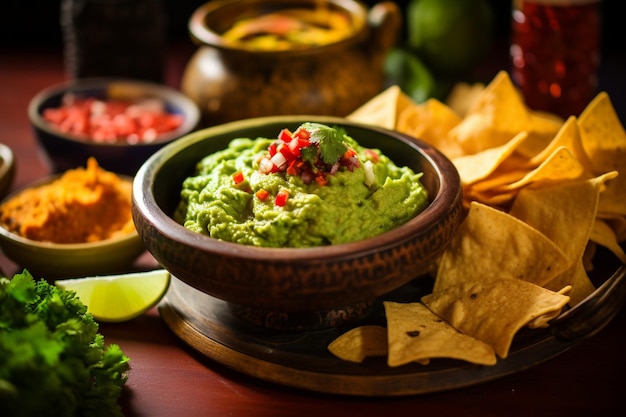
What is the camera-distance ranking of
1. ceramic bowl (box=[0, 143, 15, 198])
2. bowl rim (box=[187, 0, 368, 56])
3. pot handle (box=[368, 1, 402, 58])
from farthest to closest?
pot handle (box=[368, 1, 402, 58]) → bowl rim (box=[187, 0, 368, 56]) → ceramic bowl (box=[0, 143, 15, 198])

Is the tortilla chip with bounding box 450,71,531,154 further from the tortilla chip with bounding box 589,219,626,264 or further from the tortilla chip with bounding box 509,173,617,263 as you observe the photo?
the tortilla chip with bounding box 589,219,626,264

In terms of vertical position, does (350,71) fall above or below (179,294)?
above

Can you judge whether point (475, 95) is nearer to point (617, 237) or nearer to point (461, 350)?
point (617, 237)

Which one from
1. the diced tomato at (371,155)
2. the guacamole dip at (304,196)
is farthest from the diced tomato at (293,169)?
the diced tomato at (371,155)

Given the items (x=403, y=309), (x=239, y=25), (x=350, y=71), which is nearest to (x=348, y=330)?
(x=403, y=309)

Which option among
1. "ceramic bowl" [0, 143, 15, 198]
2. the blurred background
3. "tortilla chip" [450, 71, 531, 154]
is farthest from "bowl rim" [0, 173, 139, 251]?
the blurred background
